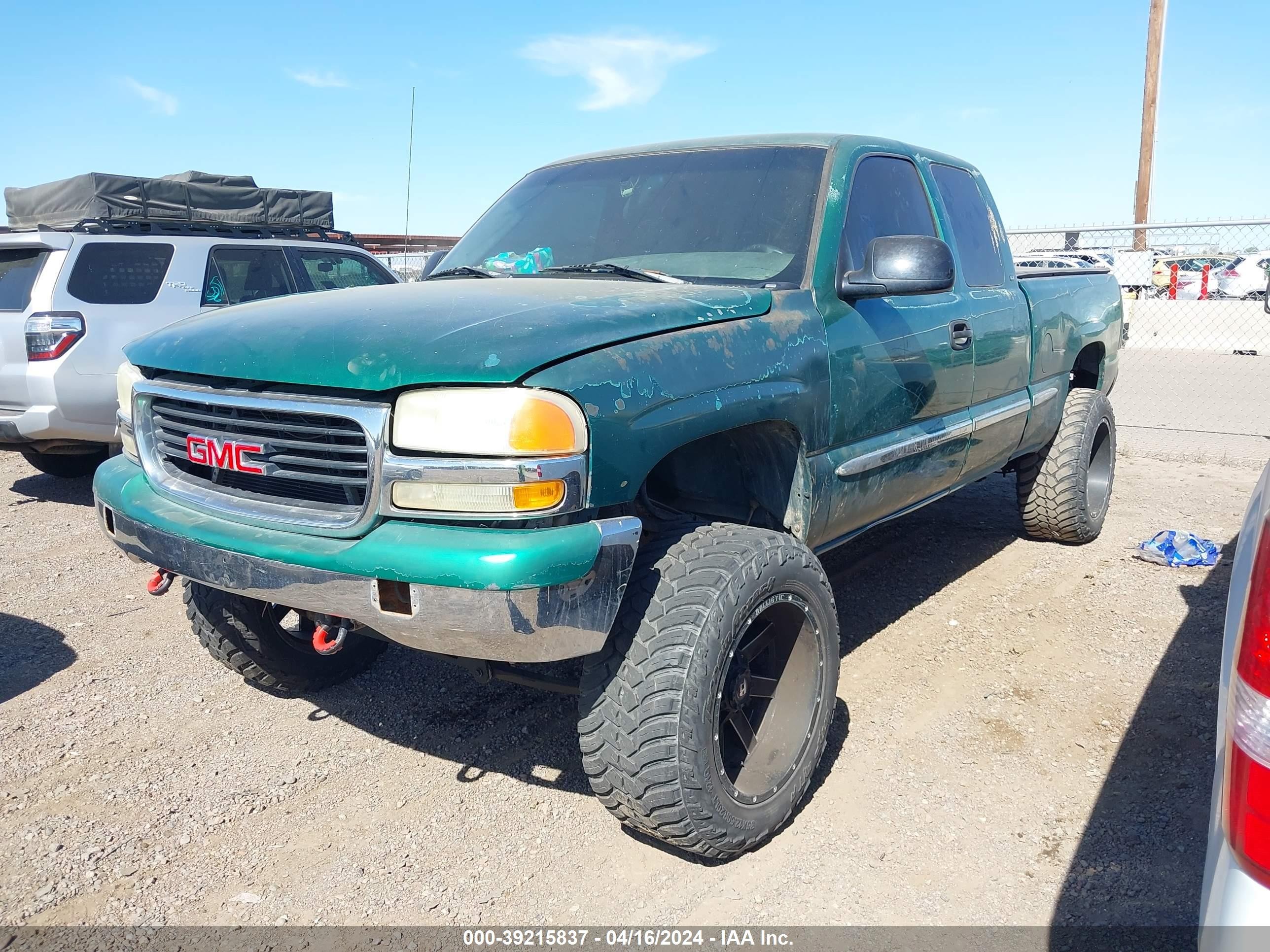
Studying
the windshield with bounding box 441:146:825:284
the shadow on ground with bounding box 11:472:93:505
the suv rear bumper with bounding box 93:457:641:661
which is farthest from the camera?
the shadow on ground with bounding box 11:472:93:505

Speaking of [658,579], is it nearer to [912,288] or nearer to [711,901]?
[711,901]

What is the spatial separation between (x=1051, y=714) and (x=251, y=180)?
9.13 meters

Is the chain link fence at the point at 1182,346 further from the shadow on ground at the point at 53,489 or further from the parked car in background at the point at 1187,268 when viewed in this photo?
the shadow on ground at the point at 53,489

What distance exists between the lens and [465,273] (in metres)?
3.54

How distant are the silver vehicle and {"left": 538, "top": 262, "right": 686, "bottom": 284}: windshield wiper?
6.25ft

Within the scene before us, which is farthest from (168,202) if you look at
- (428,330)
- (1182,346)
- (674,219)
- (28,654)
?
(1182,346)

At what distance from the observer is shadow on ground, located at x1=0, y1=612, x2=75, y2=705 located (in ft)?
12.3

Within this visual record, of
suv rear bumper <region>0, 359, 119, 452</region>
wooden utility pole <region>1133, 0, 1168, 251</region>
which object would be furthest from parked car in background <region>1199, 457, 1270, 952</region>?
wooden utility pole <region>1133, 0, 1168, 251</region>

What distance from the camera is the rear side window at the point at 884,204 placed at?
3363 mm

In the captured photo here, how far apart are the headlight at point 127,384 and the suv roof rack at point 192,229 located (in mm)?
4209

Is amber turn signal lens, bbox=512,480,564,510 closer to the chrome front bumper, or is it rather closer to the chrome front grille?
the chrome front bumper

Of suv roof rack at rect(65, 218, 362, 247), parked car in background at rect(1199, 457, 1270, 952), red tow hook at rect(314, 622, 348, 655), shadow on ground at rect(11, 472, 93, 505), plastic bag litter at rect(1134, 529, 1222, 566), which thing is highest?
suv roof rack at rect(65, 218, 362, 247)

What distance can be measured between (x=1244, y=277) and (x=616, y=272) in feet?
61.4

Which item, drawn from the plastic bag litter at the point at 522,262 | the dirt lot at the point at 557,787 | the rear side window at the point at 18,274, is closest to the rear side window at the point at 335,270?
the rear side window at the point at 18,274
